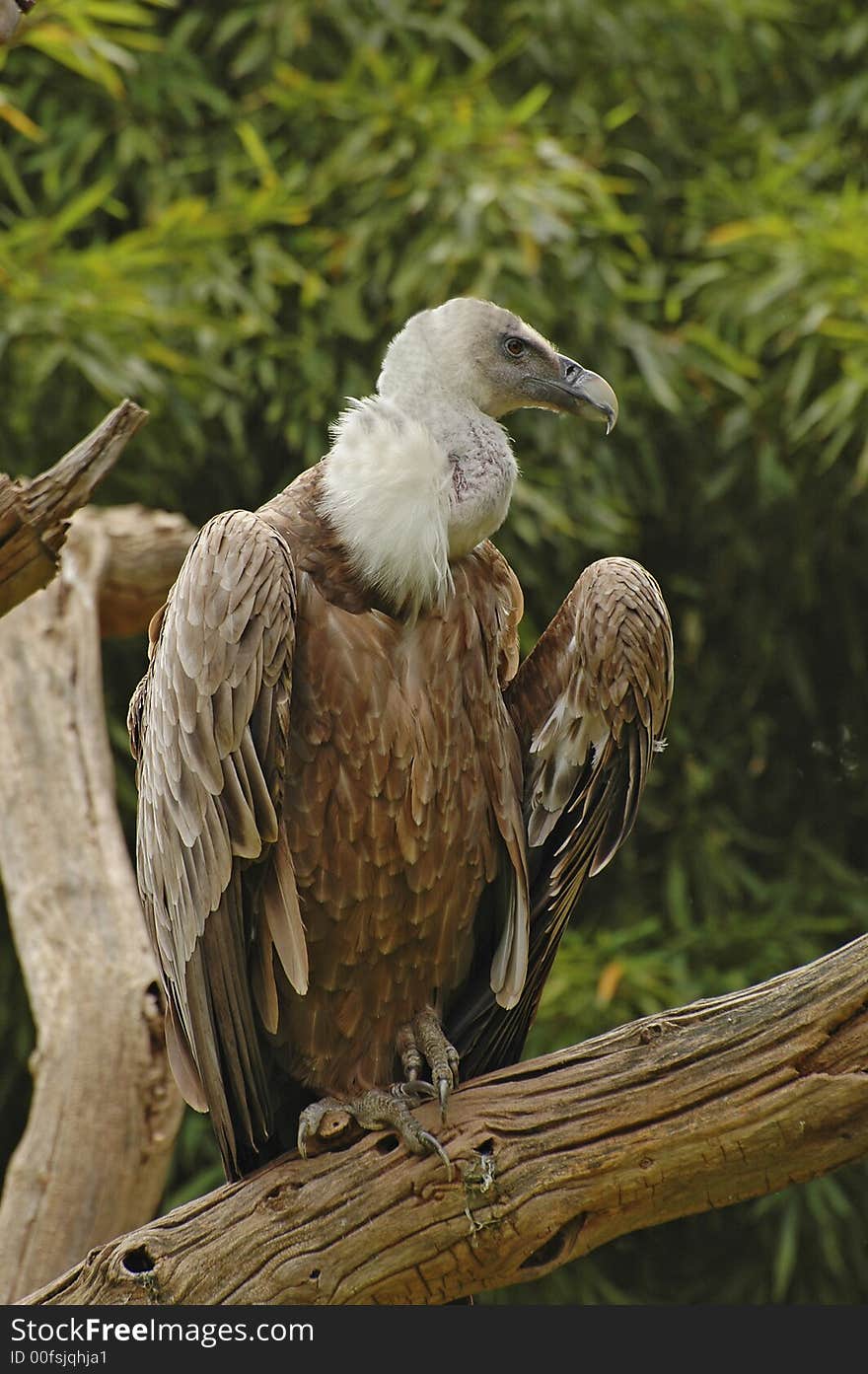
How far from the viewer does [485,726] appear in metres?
2.76

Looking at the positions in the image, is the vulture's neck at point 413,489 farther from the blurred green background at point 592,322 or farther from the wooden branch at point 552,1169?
the blurred green background at point 592,322

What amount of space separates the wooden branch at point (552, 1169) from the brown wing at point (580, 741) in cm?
37

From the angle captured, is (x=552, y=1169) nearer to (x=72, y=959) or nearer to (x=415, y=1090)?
(x=415, y=1090)

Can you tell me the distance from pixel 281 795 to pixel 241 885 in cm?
15

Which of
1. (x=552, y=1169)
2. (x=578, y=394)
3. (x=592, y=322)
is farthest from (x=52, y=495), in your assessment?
(x=592, y=322)

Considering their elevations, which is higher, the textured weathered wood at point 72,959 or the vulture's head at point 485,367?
the vulture's head at point 485,367

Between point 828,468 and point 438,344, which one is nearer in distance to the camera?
point 438,344

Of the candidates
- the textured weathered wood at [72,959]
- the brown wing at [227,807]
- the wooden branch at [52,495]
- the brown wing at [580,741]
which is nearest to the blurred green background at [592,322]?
the textured weathered wood at [72,959]

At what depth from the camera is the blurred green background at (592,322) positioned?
4.65 m

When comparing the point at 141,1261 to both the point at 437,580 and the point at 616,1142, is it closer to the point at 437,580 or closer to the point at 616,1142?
the point at 616,1142

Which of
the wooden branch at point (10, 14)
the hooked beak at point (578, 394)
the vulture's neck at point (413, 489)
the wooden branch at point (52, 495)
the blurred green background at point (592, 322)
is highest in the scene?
the wooden branch at point (10, 14)

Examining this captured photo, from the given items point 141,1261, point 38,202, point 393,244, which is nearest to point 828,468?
point 393,244

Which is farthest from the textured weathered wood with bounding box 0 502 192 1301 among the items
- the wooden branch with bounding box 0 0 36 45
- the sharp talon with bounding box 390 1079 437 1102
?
the wooden branch with bounding box 0 0 36 45

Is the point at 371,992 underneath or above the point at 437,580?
underneath
